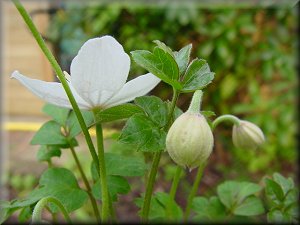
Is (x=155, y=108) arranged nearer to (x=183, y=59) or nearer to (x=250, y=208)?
(x=183, y=59)

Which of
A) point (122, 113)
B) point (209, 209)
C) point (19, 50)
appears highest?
point (19, 50)

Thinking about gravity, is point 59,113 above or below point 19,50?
below

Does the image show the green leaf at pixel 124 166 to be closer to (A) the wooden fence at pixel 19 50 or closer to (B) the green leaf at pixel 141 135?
(B) the green leaf at pixel 141 135

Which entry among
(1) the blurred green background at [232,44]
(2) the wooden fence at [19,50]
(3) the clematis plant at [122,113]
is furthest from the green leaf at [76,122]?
(2) the wooden fence at [19,50]

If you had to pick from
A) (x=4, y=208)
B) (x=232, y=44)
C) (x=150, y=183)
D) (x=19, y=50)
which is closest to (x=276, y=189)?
(x=150, y=183)

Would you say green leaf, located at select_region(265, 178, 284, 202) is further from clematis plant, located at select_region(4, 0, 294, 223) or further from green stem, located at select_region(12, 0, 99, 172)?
green stem, located at select_region(12, 0, 99, 172)

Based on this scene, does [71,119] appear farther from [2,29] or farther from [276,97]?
[2,29]

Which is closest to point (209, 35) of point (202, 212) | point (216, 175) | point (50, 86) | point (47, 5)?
point (216, 175)
